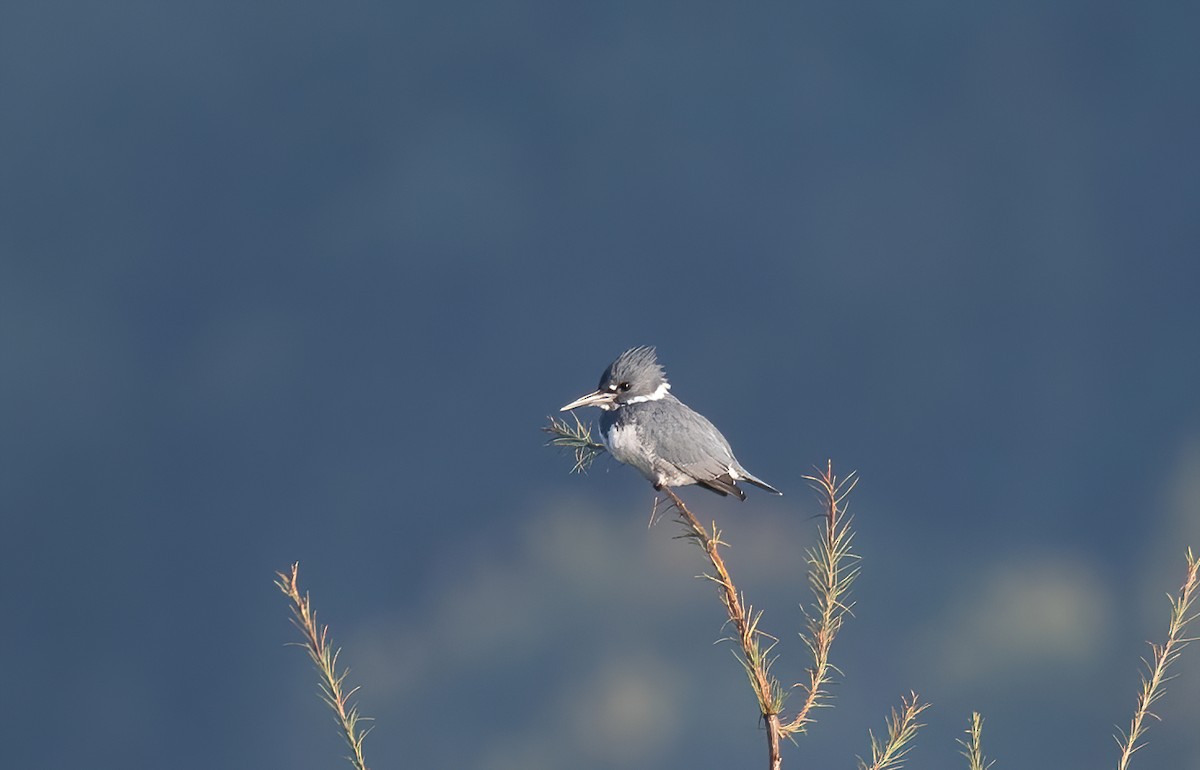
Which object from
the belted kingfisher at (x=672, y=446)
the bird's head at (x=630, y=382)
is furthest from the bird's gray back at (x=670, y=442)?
the bird's head at (x=630, y=382)

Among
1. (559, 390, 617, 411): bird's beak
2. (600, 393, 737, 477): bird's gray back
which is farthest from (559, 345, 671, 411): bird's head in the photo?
(600, 393, 737, 477): bird's gray back

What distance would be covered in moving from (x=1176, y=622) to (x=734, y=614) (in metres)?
0.82

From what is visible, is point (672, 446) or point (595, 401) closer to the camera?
point (672, 446)

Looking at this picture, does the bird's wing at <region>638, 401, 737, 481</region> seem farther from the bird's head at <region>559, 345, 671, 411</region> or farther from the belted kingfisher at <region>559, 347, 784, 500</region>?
the bird's head at <region>559, 345, 671, 411</region>

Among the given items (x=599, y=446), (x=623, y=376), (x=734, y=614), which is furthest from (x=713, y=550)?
(x=623, y=376)

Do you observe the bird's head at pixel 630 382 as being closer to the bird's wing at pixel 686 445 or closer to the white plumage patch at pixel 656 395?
the white plumage patch at pixel 656 395

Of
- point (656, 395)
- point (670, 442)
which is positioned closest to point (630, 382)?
point (656, 395)

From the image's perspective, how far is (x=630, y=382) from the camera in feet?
13.0

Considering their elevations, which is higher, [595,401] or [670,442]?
[595,401]

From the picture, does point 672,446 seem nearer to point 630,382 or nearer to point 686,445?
point 686,445

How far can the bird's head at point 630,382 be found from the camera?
3.95 meters

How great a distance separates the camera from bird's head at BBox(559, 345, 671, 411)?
3951 millimetres

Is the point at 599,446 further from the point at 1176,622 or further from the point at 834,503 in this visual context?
the point at 1176,622

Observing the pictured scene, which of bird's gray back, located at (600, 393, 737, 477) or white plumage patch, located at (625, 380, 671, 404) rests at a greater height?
white plumage patch, located at (625, 380, 671, 404)
